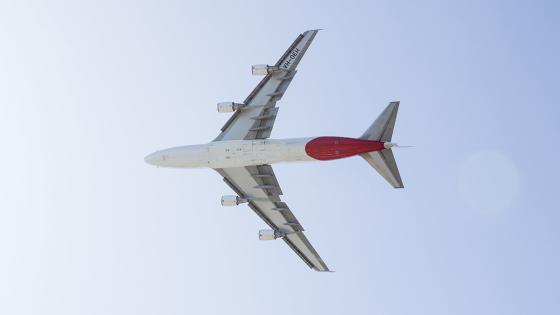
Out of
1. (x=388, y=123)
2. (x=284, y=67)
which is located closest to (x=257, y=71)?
(x=284, y=67)

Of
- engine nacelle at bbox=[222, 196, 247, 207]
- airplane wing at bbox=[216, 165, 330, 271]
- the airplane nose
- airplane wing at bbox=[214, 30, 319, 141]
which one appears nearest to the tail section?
airplane wing at bbox=[214, 30, 319, 141]

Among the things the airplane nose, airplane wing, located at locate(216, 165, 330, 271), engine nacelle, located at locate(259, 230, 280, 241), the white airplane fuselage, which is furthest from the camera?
engine nacelle, located at locate(259, 230, 280, 241)

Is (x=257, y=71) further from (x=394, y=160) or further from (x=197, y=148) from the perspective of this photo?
(x=394, y=160)

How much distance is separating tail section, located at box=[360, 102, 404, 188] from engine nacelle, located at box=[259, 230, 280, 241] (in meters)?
19.6

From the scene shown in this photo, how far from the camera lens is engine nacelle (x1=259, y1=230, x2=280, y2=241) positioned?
10431 cm

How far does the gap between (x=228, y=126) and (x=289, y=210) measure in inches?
522

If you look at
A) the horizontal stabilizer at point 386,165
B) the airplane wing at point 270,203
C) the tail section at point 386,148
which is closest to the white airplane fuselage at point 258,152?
the tail section at point 386,148

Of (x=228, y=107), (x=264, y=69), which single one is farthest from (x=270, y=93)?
(x=228, y=107)

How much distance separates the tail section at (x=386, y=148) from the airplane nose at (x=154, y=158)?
22833 mm

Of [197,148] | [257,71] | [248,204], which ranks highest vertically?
[257,71]

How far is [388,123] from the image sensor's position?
87812mm

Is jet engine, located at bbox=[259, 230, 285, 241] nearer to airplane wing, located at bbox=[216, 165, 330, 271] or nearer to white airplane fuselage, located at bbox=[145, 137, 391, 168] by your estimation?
airplane wing, located at bbox=[216, 165, 330, 271]

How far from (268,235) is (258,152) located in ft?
48.4

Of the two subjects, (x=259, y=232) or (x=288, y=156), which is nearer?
(x=288, y=156)
